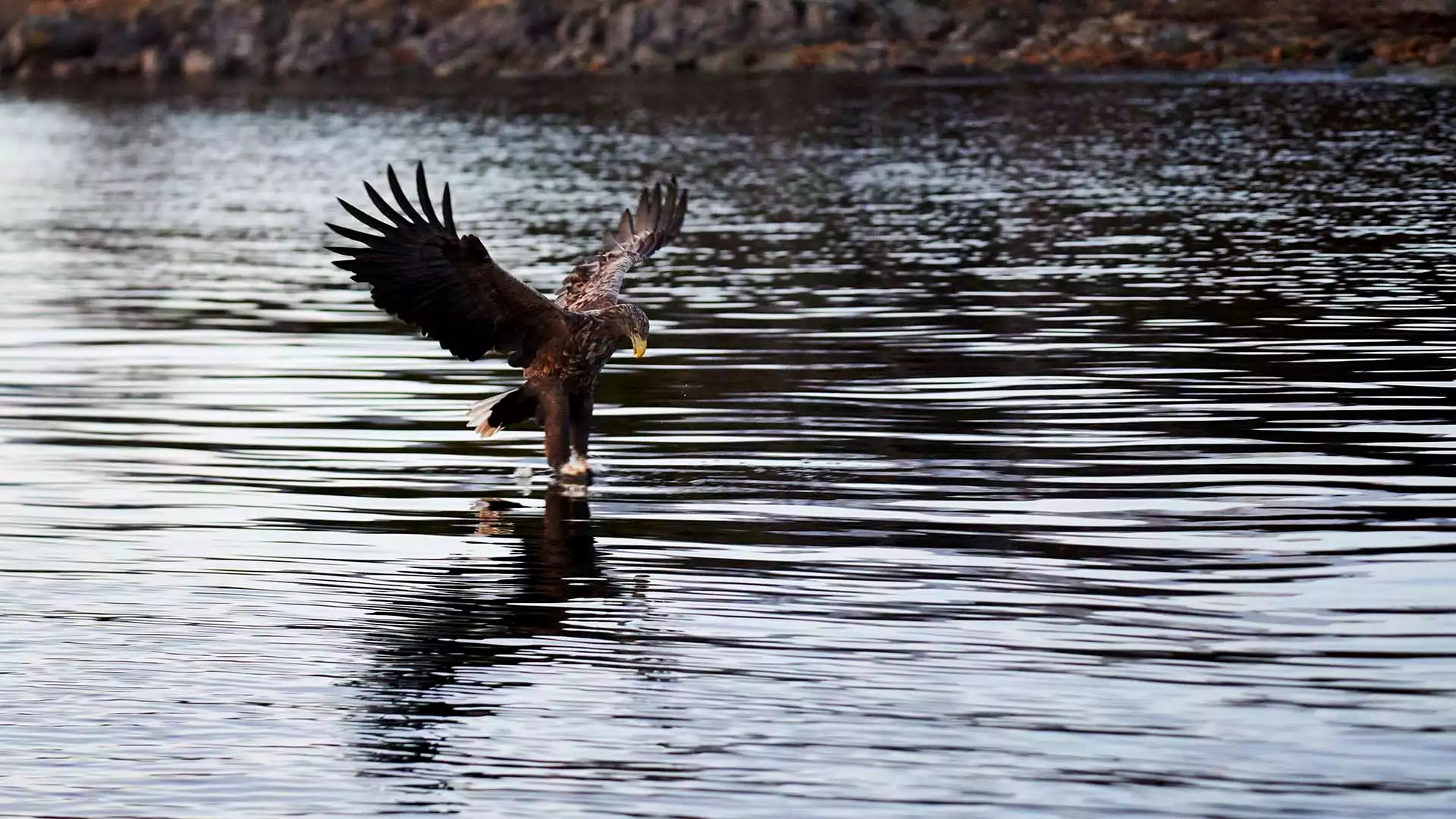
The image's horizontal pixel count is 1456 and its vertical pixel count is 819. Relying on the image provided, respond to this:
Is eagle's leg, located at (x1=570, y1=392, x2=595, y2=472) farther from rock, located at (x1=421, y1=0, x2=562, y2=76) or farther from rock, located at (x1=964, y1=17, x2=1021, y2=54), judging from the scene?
rock, located at (x1=421, y1=0, x2=562, y2=76)

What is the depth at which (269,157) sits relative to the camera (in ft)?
160

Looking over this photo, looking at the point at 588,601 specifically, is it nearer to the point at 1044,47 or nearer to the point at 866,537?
the point at 866,537

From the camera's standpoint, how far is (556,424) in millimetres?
11664

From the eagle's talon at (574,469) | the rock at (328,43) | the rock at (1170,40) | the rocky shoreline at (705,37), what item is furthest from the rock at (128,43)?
the eagle's talon at (574,469)

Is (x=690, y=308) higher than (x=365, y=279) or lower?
lower

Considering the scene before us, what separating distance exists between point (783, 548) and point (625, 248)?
3553 millimetres

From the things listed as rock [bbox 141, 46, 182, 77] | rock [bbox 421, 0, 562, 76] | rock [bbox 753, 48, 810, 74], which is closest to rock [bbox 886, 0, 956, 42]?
rock [bbox 753, 48, 810, 74]

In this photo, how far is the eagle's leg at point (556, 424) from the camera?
1166 cm

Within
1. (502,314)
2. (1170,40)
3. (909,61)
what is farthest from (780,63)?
(502,314)

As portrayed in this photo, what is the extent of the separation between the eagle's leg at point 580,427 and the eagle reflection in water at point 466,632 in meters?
0.86

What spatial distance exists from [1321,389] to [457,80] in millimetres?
73422

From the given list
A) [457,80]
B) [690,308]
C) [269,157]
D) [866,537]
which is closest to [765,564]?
[866,537]

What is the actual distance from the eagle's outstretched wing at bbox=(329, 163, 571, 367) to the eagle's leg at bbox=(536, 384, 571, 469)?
30 centimetres

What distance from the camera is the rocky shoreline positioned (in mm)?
63156
